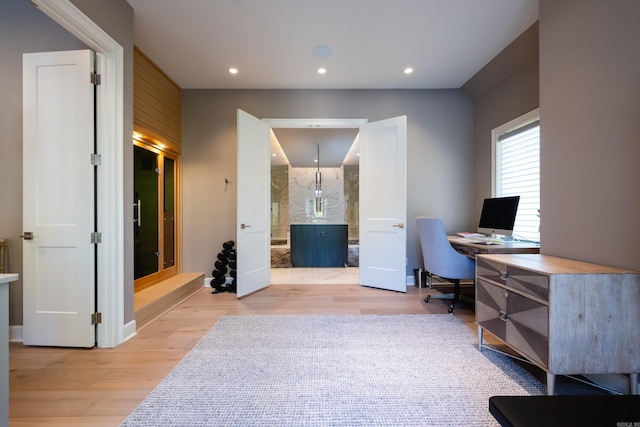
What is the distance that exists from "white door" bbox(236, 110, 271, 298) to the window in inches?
122

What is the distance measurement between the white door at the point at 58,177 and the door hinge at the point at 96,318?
122 millimetres

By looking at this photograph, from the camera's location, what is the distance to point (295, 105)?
3.74m

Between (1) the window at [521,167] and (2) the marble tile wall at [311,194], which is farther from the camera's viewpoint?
(2) the marble tile wall at [311,194]

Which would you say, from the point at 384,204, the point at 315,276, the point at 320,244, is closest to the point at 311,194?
the point at 320,244

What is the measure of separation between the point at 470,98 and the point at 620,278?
10.6 feet

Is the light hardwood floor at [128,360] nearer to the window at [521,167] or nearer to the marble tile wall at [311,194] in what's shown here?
the window at [521,167]

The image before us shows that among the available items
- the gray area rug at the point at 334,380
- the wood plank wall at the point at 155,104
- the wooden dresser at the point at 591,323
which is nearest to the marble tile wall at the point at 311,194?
the wood plank wall at the point at 155,104

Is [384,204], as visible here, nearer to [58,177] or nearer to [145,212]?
[145,212]

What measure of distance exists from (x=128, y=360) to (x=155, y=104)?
2.80 metres

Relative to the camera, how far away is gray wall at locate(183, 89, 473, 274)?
3736mm

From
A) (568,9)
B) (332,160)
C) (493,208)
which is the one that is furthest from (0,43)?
(332,160)

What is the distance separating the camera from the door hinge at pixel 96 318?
202cm

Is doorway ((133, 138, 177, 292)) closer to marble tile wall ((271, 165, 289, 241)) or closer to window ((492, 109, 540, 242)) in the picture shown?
marble tile wall ((271, 165, 289, 241))

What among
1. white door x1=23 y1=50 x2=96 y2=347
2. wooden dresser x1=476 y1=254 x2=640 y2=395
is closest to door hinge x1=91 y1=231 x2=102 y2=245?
white door x1=23 y1=50 x2=96 y2=347
